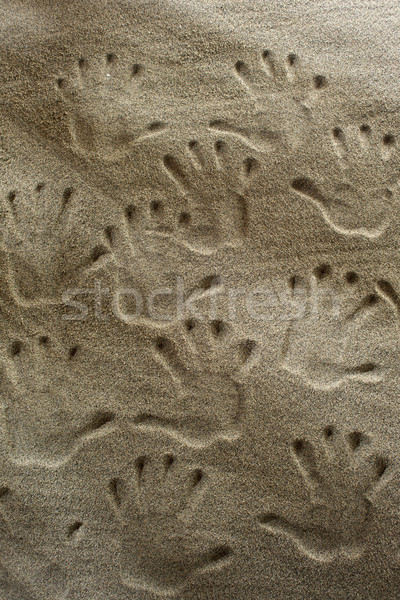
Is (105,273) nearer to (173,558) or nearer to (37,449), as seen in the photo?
(37,449)

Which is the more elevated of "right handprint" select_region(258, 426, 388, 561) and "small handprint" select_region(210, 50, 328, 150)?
"small handprint" select_region(210, 50, 328, 150)

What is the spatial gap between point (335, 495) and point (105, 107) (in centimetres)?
100

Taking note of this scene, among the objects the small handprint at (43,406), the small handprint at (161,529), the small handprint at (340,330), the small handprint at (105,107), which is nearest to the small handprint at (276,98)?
the small handprint at (105,107)

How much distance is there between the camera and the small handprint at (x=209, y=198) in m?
1.04

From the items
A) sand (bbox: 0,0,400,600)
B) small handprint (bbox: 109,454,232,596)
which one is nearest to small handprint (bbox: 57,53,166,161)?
sand (bbox: 0,0,400,600)

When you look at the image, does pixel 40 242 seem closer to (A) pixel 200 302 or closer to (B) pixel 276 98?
(A) pixel 200 302

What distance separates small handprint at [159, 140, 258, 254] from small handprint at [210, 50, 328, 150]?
0.18 ft

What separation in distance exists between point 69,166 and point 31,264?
0.80ft

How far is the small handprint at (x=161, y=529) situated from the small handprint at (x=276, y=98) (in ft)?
2.45

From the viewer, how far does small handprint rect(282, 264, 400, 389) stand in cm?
100

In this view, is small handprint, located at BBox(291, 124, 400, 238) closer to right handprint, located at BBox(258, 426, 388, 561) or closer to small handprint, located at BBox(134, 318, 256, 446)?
small handprint, located at BBox(134, 318, 256, 446)

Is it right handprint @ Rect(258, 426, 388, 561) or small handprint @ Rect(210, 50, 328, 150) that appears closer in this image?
right handprint @ Rect(258, 426, 388, 561)

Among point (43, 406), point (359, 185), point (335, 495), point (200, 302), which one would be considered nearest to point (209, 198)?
point (200, 302)

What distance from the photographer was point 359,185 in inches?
41.4
